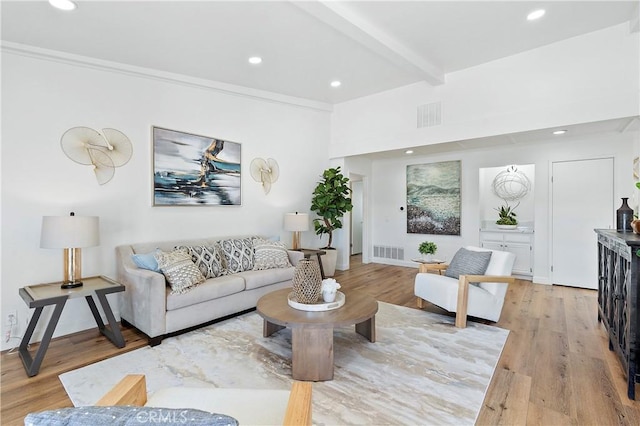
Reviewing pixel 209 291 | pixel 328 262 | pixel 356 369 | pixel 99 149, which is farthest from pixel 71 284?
pixel 328 262

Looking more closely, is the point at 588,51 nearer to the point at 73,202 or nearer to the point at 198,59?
the point at 198,59

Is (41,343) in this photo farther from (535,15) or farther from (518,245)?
(518,245)

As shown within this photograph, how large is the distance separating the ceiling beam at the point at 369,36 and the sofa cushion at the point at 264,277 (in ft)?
9.46

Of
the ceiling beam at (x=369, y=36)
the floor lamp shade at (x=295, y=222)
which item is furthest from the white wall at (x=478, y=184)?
the floor lamp shade at (x=295, y=222)

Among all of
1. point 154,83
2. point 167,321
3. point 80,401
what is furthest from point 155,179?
point 80,401

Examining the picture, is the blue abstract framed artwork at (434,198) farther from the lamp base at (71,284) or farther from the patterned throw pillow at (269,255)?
the lamp base at (71,284)

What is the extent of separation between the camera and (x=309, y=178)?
19.2ft

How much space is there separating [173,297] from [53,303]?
905 millimetres

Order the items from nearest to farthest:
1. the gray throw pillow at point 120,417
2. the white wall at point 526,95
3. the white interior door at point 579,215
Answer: the gray throw pillow at point 120,417 → the white wall at point 526,95 → the white interior door at point 579,215

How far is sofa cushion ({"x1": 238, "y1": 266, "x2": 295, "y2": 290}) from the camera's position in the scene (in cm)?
366

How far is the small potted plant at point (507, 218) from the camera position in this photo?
5614 millimetres

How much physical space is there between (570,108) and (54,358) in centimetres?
612

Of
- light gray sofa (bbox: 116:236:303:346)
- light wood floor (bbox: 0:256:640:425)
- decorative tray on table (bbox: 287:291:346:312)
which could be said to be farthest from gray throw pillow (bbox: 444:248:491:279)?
light gray sofa (bbox: 116:236:303:346)

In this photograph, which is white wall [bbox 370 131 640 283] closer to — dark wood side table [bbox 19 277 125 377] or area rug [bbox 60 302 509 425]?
area rug [bbox 60 302 509 425]
